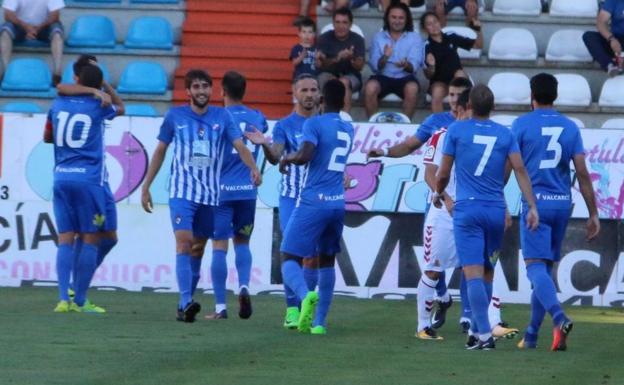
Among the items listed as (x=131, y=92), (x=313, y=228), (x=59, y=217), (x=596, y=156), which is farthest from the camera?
(x=131, y=92)

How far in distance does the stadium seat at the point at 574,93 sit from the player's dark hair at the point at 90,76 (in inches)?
315

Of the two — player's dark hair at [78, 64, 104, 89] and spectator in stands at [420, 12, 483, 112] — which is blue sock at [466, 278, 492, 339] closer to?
player's dark hair at [78, 64, 104, 89]

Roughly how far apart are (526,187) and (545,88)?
3.25ft

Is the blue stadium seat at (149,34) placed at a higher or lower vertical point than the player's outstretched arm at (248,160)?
higher

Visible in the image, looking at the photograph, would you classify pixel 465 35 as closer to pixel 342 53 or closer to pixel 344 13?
pixel 344 13

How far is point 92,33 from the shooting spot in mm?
21844

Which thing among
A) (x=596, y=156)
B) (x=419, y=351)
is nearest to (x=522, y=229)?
(x=419, y=351)

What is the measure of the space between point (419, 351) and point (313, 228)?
1.66 m

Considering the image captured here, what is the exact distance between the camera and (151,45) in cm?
2188

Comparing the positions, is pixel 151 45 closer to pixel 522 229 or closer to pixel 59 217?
pixel 59 217

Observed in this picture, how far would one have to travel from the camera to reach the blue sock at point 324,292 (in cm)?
1299

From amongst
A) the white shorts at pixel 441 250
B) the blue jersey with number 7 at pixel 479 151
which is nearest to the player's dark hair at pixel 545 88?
the blue jersey with number 7 at pixel 479 151

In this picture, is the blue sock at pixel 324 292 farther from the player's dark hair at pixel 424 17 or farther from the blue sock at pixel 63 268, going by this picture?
the player's dark hair at pixel 424 17

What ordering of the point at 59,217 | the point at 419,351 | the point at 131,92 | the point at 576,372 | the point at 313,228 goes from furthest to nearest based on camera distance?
1. the point at 131,92
2. the point at 59,217
3. the point at 313,228
4. the point at 419,351
5. the point at 576,372
